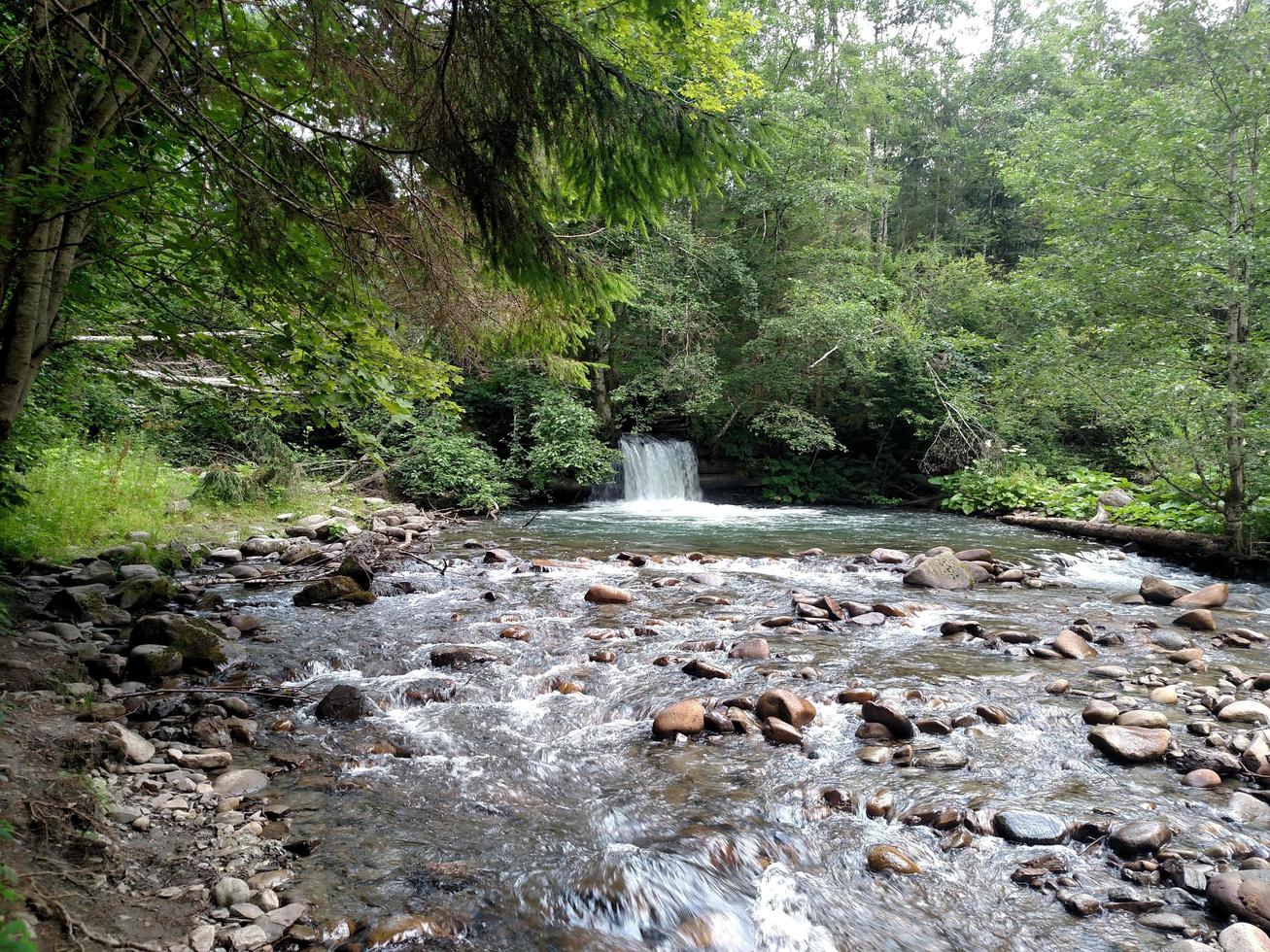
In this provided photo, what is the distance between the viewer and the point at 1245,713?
15.0 ft

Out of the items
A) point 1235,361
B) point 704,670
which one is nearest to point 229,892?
point 704,670

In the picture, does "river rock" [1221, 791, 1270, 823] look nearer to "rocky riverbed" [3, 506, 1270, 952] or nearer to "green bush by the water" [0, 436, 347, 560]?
"rocky riverbed" [3, 506, 1270, 952]

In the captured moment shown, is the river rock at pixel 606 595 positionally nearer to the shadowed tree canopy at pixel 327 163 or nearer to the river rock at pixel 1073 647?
the shadowed tree canopy at pixel 327 163

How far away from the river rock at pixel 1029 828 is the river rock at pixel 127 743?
434 centimetres

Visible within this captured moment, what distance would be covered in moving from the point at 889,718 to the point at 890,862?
1.38 m

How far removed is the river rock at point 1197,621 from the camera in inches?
271

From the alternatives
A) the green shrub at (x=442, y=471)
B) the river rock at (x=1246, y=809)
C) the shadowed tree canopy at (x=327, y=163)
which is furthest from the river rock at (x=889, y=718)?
the green shrub at (x=442, y=471)

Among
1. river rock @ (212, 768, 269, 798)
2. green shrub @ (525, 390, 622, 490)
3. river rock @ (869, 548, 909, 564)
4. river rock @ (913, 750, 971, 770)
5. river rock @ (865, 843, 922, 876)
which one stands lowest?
river rock @ (865, 843, 922, 876)

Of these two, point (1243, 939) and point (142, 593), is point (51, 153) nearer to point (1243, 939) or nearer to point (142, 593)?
point (142, 593)

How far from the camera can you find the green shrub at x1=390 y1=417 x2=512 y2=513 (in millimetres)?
15273

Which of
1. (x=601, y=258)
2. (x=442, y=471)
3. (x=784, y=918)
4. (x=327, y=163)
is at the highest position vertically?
(x=327, y=163)

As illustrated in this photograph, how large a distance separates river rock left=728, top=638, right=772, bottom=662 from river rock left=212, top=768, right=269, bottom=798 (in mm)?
3644

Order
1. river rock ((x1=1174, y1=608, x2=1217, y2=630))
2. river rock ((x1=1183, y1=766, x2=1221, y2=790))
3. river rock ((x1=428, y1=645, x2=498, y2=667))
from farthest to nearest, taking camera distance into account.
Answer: river rock ((x1=1174, y1=608, x2=1217, y2=630)), river rock ((x1=428, y1=645, x2=498, y2=667)), river rock ((x1=1183, y1=766, x2=1221, y2=790))

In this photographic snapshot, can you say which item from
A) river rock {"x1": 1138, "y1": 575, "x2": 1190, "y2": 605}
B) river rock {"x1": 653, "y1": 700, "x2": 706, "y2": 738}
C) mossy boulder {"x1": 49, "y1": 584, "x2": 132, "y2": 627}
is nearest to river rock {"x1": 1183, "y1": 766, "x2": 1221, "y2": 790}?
river rock {"x1": 653, "y1": 700, "x2": 706, "y2": 738}
